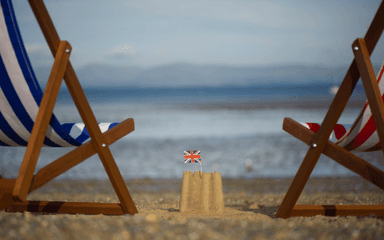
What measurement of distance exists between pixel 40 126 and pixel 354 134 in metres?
1.89

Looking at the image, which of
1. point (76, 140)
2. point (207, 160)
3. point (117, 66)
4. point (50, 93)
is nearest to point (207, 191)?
point (76, 140)

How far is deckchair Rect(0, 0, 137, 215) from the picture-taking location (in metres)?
1.53

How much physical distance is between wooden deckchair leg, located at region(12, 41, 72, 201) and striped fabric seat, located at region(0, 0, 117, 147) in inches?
9.6

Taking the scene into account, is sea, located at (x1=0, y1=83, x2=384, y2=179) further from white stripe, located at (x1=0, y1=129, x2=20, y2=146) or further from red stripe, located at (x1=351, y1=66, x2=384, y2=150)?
red stripe, located at (x1=351, y1=66, x2=384, y2=150)

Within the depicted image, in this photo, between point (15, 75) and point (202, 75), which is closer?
point (15, 75)

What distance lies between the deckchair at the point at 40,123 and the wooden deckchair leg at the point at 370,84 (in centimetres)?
147

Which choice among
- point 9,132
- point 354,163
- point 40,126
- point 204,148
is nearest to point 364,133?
point 354,163

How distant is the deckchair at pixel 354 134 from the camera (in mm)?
1579

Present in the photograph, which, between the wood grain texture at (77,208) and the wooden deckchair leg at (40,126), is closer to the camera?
the wooden deckchair leg at (40,126)

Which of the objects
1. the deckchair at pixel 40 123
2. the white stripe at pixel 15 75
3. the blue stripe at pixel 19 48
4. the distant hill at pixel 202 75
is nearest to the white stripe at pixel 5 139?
the deckchair at pixel 40 123

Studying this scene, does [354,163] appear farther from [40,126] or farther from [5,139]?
[5,139]

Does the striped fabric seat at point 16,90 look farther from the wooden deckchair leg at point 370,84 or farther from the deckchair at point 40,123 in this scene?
the wooden deckchair leg at point 370,84

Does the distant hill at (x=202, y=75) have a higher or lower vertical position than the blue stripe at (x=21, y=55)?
higher

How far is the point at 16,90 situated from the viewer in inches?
69.6
